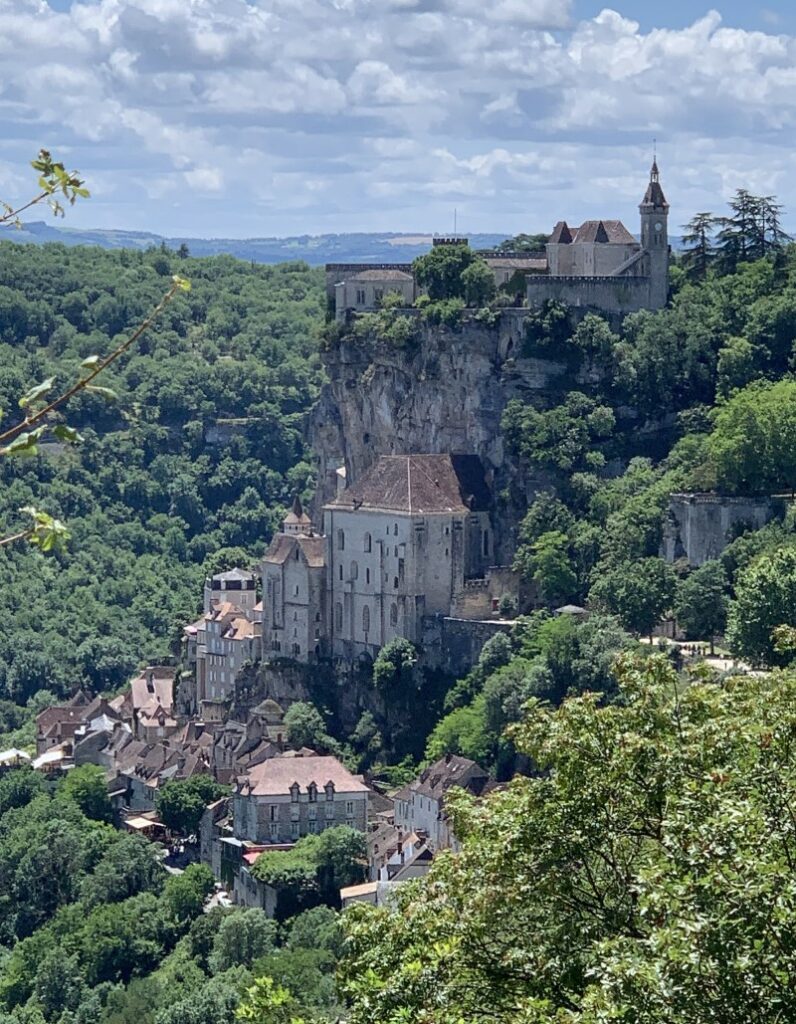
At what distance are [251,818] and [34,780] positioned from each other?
16.5 m

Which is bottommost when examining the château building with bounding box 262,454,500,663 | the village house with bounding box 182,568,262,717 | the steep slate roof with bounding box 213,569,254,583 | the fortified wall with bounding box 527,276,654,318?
the village house with bounding box 182,568,262,717

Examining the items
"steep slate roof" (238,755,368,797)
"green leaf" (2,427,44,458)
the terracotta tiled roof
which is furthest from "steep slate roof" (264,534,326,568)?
"green leaf" (2,427,44,458)

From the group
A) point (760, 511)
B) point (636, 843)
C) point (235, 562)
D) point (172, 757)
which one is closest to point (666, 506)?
point (760, 511)

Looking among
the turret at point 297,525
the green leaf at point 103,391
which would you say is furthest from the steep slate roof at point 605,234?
the green leaf at point 103,391

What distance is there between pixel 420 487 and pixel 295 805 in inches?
551

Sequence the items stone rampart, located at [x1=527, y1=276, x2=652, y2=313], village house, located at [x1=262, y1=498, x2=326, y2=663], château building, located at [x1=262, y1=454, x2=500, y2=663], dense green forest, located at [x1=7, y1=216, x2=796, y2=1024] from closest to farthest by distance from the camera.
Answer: dense green forest, located at [x1=7, y1=216, x2=796, y2=1024] < château building, located at [x1=262, y1=454, x2=500, y2=663] < village house, located at [x1=262, y1=498, x2=326, y2=663] < stone rampart, located at [x1=527, y1=276, x2=652, y2=313]

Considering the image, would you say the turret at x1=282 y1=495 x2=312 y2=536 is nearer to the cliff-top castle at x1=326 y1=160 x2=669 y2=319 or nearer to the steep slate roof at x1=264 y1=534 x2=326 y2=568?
the steep slate roof at x1=264 y1=534 x2=326 y2=568

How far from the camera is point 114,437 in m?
164

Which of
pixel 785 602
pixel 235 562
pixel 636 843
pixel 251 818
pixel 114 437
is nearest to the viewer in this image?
pixel 636 843

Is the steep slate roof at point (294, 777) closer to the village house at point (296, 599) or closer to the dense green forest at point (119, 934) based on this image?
the dense green forest at point (119, 934)

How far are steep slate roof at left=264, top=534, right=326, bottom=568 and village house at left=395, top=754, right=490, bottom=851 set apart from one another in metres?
14.5

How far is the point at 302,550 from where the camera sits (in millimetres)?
97500

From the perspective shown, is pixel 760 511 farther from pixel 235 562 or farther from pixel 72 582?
pixel 72 582

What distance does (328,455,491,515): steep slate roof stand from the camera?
93.8 metres
